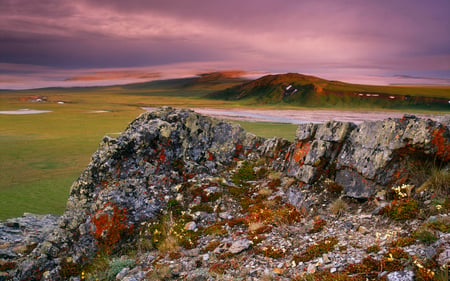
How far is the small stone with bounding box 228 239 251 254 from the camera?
31.2ft

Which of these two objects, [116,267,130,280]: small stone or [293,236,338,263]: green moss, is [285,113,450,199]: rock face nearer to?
[293,236,338,263]: green moss

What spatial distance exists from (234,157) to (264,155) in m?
1.49

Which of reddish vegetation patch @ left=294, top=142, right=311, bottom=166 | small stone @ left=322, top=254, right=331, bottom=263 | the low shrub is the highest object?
reddish vegetation patch @ left=294, top=142, right=311, bottom=166

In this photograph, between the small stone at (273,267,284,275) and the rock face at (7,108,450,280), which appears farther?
the rock face at (7,108,450,280)

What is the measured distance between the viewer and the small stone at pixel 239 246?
9516 millimetres

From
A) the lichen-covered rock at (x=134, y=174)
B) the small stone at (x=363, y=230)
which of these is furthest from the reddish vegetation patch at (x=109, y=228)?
the small stone at (x=363, y=230)

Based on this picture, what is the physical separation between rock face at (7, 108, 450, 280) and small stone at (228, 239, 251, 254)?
277 centimetres

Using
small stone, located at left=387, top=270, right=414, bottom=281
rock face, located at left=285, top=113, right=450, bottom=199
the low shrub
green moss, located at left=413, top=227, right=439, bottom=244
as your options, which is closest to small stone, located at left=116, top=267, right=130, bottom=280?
rock face, located at left=285, top=113, right=450, bottom=199

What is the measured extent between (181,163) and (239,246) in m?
5.73

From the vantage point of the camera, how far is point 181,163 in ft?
47.3

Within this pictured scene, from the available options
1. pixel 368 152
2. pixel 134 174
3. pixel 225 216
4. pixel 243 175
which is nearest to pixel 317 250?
pixel 225 216

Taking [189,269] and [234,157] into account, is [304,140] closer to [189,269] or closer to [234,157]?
[234,157]

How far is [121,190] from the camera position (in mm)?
12508

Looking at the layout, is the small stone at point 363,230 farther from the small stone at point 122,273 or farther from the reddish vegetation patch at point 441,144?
the small stone at point 122,273
